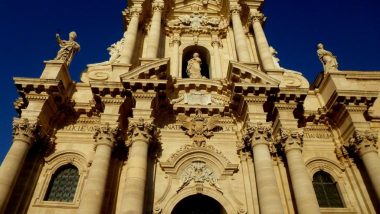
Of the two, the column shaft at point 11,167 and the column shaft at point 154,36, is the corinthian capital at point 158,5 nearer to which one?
the column shaft at point 154,36

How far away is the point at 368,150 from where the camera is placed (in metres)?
12.1

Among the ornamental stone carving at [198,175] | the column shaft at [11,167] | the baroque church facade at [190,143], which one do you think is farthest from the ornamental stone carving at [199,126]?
the column shaft at [11,167]

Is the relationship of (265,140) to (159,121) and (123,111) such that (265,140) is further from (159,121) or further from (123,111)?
(123,111)

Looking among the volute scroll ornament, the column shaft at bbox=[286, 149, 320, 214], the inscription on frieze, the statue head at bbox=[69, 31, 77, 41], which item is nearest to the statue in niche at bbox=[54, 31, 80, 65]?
the statue head at bbox=[69, 31, 77, 41]

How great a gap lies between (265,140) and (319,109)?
12.2 feet

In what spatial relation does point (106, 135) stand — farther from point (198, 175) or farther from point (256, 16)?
point (256, 16)

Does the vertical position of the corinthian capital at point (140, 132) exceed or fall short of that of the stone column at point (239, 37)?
it falls short

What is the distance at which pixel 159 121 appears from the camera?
13898 mm

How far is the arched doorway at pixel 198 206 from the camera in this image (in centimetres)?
1230

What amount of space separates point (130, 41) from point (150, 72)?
3885 mm

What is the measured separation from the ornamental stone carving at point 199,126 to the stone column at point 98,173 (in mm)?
3078

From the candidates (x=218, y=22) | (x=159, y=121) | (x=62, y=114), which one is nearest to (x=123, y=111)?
(x=159, y=121)

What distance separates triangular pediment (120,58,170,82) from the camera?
506 inches

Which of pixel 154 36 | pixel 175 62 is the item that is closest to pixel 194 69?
pixel 175 62
